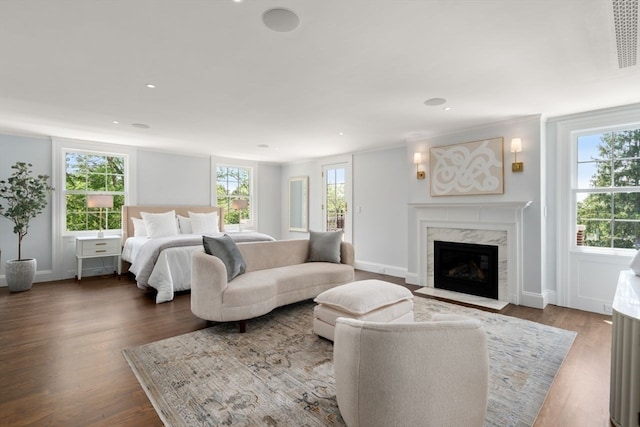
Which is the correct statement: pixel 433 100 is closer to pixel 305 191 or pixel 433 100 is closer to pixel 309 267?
pixel 309 267

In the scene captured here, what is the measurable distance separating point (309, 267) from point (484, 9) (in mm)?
2978

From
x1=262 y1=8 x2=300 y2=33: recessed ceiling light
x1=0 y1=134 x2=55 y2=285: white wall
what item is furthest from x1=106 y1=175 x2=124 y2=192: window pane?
x1=262 y1=8 x2=300 y2=33: recessed ceiling light

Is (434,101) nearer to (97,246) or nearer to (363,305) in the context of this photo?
(363,305)

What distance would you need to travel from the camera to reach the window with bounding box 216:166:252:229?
7.12 meters

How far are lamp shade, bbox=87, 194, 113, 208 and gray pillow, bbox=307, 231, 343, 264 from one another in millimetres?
3719

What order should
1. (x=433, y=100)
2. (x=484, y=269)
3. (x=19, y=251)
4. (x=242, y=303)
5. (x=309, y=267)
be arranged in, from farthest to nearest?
(x=19, y=251)
(x=484, y=269)
(x=309, y=267)
(x=433, y=100)
(x=242, y=303)

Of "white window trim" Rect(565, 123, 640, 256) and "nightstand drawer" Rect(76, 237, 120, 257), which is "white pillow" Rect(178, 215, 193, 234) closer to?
"nightstand drawer" Rect(76, 237, 120, 257)

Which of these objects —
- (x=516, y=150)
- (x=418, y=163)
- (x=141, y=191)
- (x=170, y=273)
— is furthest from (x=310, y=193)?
(x=516, y=150)

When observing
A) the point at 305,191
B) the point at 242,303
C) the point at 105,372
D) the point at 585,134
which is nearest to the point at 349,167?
the point at 305,191

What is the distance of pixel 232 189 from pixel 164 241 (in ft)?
10.5

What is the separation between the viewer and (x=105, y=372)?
2.26 metres

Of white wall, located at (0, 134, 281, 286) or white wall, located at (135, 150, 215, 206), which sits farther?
white wall, located at (135, 150, 215, 206)

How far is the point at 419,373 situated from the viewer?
1.31 meters

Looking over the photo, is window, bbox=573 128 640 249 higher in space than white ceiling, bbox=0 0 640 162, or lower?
lower
